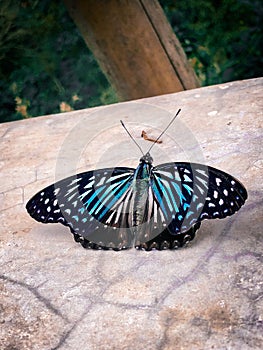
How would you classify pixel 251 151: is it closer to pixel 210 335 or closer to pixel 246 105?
pixel 246 105

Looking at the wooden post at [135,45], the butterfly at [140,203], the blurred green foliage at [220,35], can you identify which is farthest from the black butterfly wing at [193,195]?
the blurred green foliage at [220,35]

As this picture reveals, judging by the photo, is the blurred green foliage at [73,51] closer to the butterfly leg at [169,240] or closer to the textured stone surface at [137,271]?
the textured stone surface at [137,271]

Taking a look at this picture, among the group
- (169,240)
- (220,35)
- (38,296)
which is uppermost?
(38,296)

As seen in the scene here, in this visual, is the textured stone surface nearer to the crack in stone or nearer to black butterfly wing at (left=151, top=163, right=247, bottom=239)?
the crack in stone

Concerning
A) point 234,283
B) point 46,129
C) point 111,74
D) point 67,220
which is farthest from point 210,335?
point 111,74

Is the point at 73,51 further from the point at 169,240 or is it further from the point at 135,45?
the point at 169,240

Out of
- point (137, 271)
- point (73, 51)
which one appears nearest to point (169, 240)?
point (137, 271)
